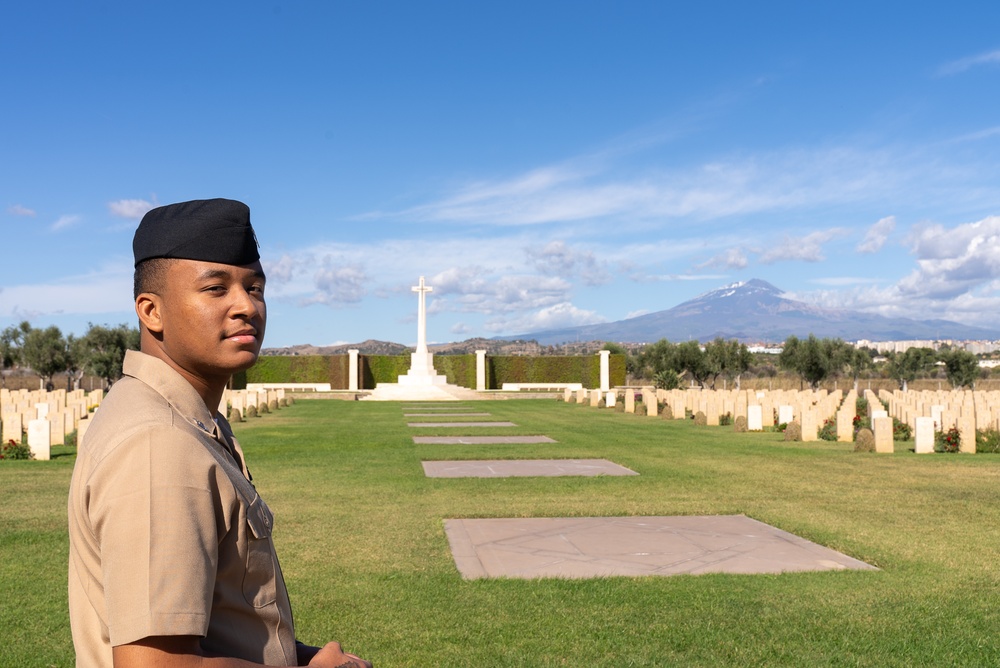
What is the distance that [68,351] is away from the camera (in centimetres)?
5431

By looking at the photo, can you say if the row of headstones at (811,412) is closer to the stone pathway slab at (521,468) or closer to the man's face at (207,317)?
the stone pathway slab at (521,468)

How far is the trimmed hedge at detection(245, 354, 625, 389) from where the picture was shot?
185 ft

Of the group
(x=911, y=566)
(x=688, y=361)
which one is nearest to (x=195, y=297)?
(x=911, y=566)

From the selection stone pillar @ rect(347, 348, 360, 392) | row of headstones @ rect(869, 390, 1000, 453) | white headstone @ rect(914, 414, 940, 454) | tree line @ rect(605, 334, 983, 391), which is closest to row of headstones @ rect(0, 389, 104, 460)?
white headstone @ rect(914, 414, 940, 454)

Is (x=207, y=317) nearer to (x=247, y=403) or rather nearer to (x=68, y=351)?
(x=247, y=403)

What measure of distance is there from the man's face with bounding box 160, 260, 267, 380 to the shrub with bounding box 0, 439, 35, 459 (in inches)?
605

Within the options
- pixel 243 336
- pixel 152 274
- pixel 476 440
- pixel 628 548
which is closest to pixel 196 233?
pixel 152 274

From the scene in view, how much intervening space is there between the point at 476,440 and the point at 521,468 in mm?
5266

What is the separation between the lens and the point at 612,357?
55.4 metres

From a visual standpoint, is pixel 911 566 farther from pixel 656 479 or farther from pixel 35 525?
pixel 35 525

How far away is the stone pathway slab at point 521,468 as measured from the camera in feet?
42.5

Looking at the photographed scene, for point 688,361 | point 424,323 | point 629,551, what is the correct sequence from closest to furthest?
point 629,551
point 424,323
point 688,361

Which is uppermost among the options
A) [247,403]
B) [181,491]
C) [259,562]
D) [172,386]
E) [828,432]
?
[172,386]

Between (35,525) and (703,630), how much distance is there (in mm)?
6843
